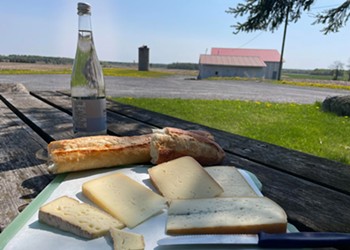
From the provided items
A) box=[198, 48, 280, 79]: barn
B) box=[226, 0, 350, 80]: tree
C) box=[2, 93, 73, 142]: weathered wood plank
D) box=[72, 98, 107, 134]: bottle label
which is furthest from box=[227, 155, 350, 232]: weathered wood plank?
box=[198, 48, 280, 79]: barn

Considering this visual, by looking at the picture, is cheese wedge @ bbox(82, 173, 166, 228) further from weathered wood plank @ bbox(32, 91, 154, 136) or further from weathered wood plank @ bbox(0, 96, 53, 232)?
weathered wood plank @ bbox(32, 91, 154, 136)

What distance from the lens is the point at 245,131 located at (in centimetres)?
484

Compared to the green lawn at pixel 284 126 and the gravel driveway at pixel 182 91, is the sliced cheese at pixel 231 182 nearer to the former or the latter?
the green lawn at pixel 284 126

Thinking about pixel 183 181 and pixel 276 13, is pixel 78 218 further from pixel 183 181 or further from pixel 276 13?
pixel 276 13

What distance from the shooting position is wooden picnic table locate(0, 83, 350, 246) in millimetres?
824

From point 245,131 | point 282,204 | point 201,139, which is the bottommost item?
point 245,131

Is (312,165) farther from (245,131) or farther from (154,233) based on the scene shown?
(245,131)

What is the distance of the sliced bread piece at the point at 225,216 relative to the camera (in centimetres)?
69

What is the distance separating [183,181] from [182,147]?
0.23 m

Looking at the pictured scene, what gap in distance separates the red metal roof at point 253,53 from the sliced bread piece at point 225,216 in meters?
52.1

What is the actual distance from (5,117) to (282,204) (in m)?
1.97

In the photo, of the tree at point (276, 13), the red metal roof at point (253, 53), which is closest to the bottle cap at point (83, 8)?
the tree at point (276, 13)

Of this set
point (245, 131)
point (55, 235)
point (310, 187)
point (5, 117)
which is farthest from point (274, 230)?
point (245, 131)

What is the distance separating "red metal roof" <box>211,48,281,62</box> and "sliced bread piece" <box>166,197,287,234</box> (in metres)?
52.1
